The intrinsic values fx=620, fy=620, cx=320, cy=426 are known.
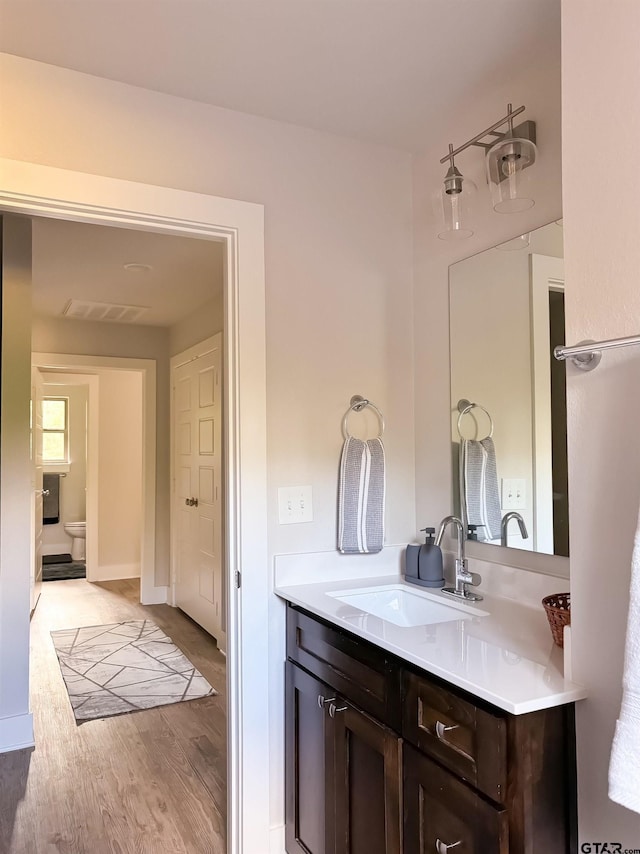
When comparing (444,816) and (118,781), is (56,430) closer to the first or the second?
(118,781)

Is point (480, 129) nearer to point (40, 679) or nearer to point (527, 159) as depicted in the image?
point (527, 159)

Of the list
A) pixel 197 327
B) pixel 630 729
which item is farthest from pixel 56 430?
pixel 630 729

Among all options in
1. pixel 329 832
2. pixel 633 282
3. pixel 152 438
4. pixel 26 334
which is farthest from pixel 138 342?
pixel 633 282

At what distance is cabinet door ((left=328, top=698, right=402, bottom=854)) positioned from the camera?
1.49 m

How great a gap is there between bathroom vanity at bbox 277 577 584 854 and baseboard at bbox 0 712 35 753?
A: 64.2 inches

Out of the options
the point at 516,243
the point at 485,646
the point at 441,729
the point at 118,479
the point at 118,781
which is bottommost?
the point at 118,781

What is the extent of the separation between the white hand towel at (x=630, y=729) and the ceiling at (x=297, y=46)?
1434 millimetres

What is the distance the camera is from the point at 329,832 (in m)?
1.77

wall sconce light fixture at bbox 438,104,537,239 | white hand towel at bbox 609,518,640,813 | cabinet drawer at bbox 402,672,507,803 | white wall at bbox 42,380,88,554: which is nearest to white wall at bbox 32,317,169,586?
white wall at bbox 42,380,88,554

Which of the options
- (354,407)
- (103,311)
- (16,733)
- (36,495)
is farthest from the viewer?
(36,495)

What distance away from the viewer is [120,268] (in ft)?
12.9

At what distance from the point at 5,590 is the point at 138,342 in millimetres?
3094

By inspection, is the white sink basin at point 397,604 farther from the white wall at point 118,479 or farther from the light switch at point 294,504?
the white wall at point 118,479

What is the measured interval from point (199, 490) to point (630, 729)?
4098 mm
